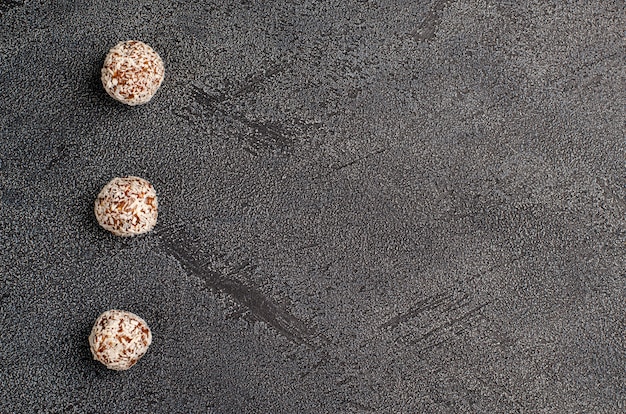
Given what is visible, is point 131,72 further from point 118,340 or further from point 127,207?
point 118,340

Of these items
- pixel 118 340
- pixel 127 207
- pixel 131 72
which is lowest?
pixel 118 340

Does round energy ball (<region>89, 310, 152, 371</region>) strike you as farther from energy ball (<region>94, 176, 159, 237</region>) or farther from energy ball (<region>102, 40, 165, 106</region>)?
energy ball (<region>102, 40, 165, 106</region>)

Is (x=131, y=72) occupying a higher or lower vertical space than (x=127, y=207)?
higher

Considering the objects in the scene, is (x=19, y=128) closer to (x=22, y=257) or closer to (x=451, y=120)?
(x=22, y=257)

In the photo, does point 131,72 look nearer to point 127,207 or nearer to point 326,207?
point 127,207

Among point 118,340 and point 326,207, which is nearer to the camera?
point 118,340

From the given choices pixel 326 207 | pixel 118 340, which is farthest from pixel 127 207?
pixel 326 207
